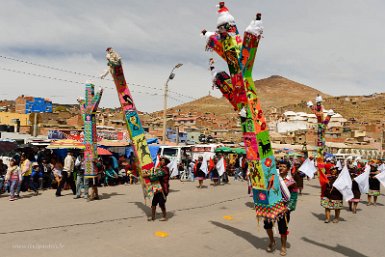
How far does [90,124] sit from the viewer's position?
1234cm

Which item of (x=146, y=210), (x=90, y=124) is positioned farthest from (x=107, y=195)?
(x=146, y=210)

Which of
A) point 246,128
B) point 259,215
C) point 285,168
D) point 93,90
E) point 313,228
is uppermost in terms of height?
point 93,90

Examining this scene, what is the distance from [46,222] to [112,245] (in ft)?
8.95

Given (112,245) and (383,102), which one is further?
(383,102)

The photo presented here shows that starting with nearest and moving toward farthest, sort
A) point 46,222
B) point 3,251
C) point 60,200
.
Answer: point 3,251 < point 46,222 < point 60,200

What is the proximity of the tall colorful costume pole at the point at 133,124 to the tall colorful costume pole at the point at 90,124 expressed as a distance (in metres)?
2.36

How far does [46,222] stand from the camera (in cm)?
871

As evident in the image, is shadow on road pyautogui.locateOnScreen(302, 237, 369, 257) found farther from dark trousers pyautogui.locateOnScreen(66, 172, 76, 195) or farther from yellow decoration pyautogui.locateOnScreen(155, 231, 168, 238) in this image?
dark trousers pyautogui.locateOnScreen(66, 172, 76, 195)

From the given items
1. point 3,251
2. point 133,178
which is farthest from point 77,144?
point 3,251

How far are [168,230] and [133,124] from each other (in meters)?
3.42

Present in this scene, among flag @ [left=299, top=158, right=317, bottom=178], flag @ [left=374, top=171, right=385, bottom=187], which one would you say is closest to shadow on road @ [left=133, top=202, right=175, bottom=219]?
flag @ [left=374, top=171, right=385, bottom=187]

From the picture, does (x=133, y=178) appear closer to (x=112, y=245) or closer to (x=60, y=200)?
(x=60, y=200)

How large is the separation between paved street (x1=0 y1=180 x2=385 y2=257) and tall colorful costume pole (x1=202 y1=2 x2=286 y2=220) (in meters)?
1.11

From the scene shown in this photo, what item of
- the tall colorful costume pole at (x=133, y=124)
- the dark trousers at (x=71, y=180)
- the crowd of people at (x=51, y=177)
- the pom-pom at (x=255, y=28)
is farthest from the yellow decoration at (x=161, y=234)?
the dark trousers at (x=71, y=180)
